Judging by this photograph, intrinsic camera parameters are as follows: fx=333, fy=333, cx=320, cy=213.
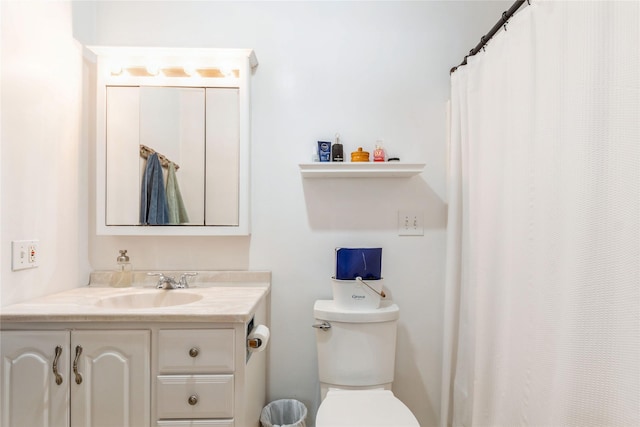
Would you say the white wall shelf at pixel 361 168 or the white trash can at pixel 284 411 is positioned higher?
the white wall shelf at pixel 361 168

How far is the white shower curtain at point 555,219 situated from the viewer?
30.9 inches

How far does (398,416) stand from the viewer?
1.25 m

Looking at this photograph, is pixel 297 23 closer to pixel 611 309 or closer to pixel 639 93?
pixel 639 93

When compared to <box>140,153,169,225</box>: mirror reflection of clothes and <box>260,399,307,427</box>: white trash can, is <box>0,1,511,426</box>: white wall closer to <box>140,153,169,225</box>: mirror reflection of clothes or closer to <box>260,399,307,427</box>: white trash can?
<box>260,399,307,427</box>: white trash can

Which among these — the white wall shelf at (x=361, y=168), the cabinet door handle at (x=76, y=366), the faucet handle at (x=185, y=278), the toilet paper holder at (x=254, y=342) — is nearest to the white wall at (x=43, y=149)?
the cabinet door handle at (x=76, y=366)

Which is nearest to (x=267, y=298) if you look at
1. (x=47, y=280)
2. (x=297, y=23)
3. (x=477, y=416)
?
(x=47, y=280)

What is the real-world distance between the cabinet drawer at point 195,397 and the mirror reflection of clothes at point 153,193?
805mm

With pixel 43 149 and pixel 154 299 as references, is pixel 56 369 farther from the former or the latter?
pixel 43 149

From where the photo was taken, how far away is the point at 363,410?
1289mm

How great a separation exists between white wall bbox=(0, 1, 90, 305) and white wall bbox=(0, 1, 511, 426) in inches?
4.3

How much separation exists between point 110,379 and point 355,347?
0.95m

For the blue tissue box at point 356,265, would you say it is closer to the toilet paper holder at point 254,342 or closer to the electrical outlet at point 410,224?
the electrical outlet at point 410,224

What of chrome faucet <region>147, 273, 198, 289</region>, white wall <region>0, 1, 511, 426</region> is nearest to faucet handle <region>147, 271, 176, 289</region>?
chrome faucet <region>147, 273, 198, 289</region>

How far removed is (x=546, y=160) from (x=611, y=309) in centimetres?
45
